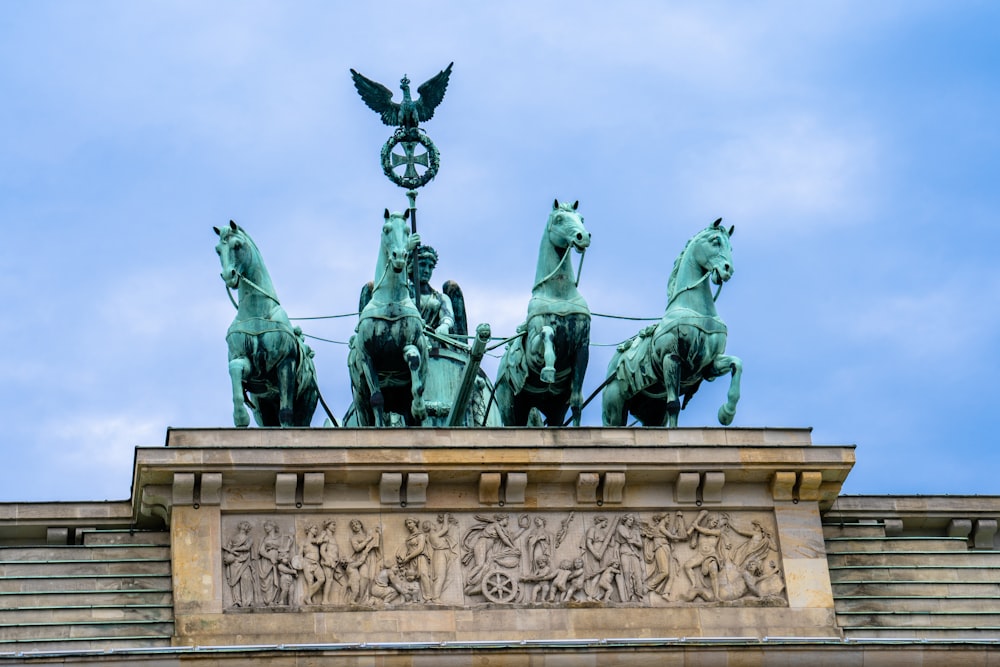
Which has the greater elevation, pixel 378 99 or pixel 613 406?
pixel 378 99

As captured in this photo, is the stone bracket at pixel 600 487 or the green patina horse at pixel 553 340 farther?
the green patina horse at pixel 553 340

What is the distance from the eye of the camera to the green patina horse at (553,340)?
36.9 m

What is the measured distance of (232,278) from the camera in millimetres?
36688

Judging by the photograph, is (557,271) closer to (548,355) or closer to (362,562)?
(548,355)

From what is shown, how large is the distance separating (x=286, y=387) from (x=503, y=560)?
140 inches

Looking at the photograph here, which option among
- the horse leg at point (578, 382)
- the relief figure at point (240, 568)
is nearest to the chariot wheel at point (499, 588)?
the relief figure at point (240, 568)

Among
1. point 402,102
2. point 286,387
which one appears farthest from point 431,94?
point 286,387

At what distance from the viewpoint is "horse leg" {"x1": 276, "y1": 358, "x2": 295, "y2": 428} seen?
36469 millimetres

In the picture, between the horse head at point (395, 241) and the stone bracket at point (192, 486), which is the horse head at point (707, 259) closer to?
the horse head at point (395, 241)

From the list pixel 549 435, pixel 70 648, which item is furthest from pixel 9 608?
pixel 549 435

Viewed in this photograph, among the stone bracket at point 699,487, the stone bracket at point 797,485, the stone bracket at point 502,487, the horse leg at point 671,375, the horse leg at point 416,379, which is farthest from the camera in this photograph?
the horse leg at point 671,375

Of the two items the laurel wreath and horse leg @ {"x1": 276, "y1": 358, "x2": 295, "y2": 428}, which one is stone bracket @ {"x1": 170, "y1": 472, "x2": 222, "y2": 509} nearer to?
horse leg @ {"x1": 276, "y1": 358, "x2": 295, "y2": 428}

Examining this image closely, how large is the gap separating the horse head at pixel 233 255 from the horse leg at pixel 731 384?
5.53 m

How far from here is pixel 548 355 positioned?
36.6m
